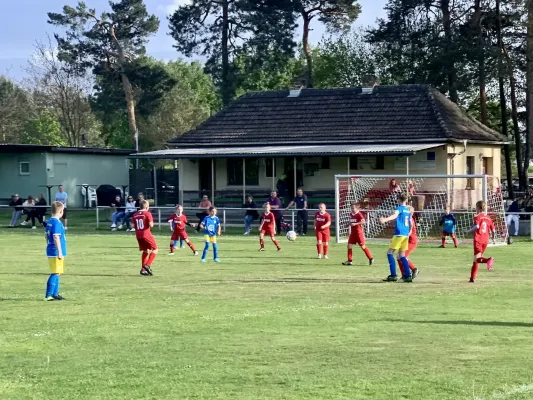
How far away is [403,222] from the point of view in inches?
732

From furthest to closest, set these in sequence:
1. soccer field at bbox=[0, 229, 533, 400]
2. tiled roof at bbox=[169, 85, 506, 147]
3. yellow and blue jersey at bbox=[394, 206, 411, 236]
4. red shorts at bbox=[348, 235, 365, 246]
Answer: tiled roof at bbox=[169, 85, 506, 147], red shorts at bbox=[348, 235, 365, 246], yellow and blue jersey at bbox=[394, 206, 411, 236], soccer field at bbox=[0, 229, 533, 400]

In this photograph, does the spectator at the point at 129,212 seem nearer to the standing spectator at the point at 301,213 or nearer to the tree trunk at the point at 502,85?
the standing spectator at the point at 301,213

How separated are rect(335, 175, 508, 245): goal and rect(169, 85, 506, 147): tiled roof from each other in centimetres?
373

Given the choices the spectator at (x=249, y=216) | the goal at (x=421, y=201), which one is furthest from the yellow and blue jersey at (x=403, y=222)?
the spectator at (x=249, y=216)

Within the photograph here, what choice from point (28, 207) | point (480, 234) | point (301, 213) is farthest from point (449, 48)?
point (480, 234)

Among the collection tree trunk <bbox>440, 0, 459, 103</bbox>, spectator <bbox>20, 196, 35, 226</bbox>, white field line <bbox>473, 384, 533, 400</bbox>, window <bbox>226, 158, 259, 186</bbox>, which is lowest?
white field line <bbox>473, 384, 533, 400</bbox>

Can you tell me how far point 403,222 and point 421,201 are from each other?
1598cm

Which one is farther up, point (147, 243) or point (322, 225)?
point (322, 225)

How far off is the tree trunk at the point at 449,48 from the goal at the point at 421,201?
1186 centimetres

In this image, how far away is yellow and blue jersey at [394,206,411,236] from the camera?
1852 centimetres

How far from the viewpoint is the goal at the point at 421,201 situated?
1265 inches

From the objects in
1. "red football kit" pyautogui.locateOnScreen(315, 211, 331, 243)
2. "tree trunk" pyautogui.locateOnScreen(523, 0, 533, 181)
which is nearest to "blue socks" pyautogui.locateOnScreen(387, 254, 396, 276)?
"red football kit" pyautogui.locateOnScreen(315, 211, 331, 243)

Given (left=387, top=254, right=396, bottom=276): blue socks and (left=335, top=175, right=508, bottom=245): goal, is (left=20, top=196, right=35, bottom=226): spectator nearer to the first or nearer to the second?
(left=335, top=175, right=508, bottom=245): goal

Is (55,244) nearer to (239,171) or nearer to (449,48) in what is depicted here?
(239,171)
